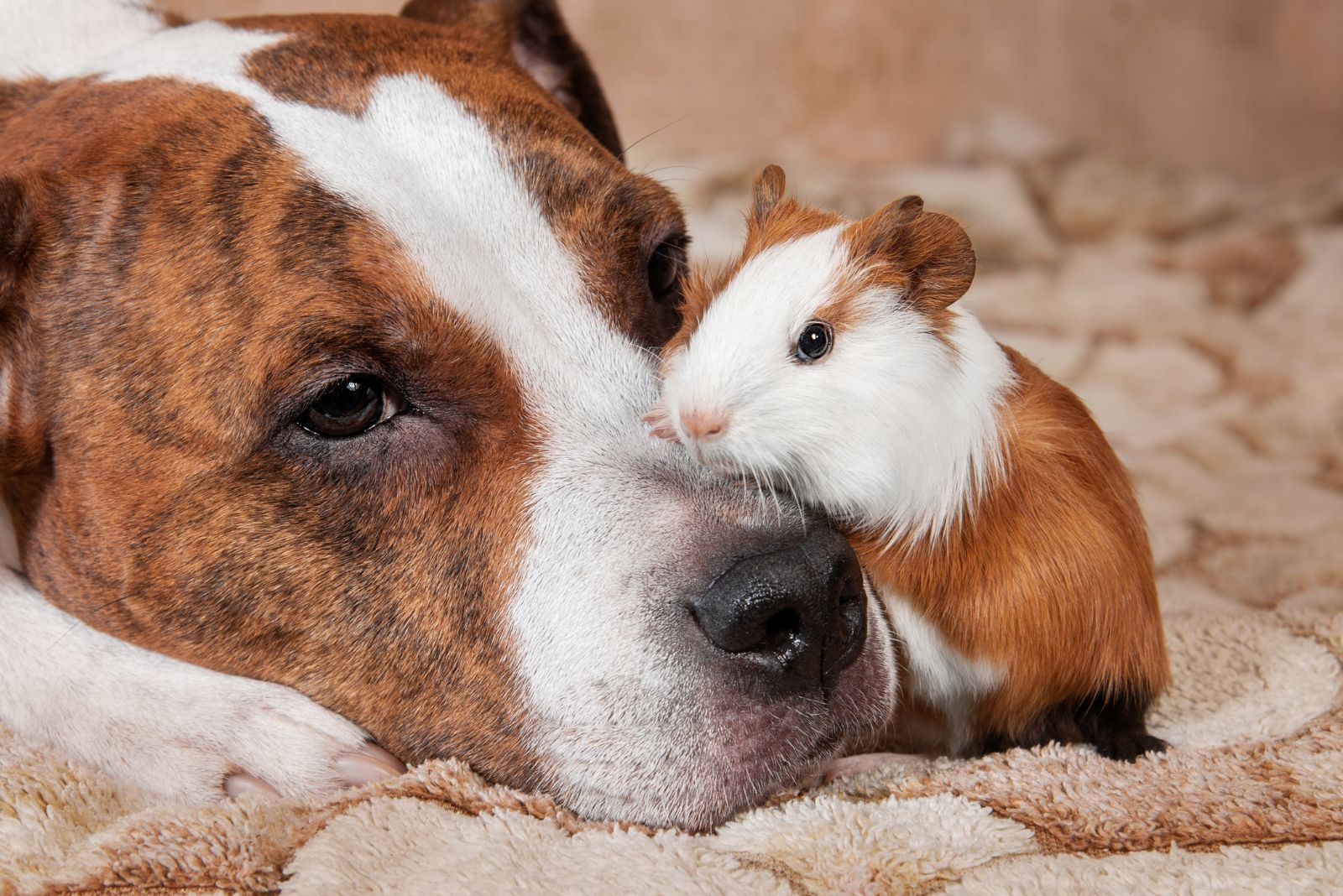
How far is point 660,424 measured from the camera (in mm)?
1541

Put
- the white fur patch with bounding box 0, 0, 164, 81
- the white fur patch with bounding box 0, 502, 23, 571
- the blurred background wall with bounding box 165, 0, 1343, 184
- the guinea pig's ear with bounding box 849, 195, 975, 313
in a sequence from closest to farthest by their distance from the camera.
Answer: the guinea pig's ear with bounding box 849, 195, 975, 313
the white fur patch with bounding box 0, 502, 23, 571
the white fur patch with bounding box 0, 0, 164, 81
the blurred background wall with bounding box 165, 0, 1343, 184

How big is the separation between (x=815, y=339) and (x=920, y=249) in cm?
16

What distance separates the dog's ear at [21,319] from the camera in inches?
67.8

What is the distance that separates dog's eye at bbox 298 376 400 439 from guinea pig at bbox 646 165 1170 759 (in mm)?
358

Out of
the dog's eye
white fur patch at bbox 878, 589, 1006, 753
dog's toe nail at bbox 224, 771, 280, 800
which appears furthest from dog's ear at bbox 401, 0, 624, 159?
dog's toe nail at bbox 224, 771, 280, 800

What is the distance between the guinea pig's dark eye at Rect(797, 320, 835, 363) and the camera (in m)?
1.43

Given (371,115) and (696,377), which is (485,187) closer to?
(371,115)

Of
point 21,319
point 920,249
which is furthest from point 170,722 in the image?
point 920,249

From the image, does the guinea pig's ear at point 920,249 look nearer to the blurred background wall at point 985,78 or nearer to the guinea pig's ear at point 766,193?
the guinea pig's ear at point 766,193

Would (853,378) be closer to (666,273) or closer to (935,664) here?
(935,664)

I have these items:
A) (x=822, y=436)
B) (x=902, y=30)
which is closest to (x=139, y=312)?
(x=822, y=436)

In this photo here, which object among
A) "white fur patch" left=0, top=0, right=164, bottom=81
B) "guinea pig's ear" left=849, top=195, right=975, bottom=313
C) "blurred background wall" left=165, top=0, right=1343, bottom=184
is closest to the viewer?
"guinea pig's ear" left=849, top=195, right=975, bottom=313

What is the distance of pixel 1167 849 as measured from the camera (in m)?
1.38

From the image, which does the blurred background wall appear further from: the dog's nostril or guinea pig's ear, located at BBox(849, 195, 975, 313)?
the dog's nostril
